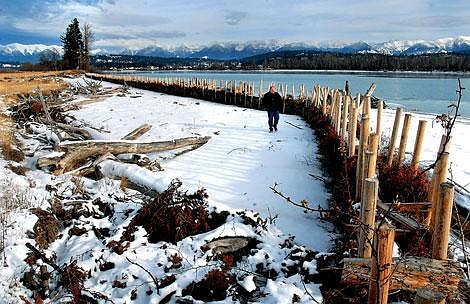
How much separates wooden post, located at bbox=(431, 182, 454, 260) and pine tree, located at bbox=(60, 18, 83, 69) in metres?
80.4

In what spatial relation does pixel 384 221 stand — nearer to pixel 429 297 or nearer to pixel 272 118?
pixel 429 297

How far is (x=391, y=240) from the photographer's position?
8.79 ft

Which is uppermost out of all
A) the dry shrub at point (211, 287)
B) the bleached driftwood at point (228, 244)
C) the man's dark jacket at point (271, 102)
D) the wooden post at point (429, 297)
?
the man's dark jacket at point (271, 102)

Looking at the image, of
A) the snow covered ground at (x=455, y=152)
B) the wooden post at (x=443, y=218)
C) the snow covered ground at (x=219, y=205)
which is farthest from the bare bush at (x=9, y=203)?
the snow covered ground at (x=455, y=152)

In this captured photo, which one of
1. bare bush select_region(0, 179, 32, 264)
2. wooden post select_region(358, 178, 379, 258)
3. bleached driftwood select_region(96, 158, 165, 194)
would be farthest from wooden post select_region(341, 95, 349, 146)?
bare bush select_region(0, 179, 32, 264)

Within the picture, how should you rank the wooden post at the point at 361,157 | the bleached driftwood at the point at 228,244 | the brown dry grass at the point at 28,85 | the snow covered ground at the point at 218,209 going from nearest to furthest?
the snow covered ground at the point at 218,209
the bleached driftwood at the point at 228,244
the wooden post at the point at 361,157
the brown dry grass at the point at 28,85

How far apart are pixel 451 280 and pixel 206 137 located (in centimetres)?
1016

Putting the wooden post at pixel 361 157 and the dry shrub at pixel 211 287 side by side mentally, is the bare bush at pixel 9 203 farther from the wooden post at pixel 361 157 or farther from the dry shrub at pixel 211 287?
the wooden post at pixel 361 157

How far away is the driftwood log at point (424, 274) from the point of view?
412cm

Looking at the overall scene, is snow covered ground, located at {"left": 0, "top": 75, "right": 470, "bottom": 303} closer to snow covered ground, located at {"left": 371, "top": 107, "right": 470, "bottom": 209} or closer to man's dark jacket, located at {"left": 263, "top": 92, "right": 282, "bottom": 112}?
snow covered ground, located at {"left": 371, "top": 107, "right": 470, "bottom": 209}

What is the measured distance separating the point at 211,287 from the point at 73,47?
79.7m

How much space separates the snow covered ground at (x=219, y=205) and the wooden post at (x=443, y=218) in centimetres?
149

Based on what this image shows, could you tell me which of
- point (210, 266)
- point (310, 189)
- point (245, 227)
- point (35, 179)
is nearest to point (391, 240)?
point (210, 266)

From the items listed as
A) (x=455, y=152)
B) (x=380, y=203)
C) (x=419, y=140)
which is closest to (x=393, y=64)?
(x=455, y=152)
